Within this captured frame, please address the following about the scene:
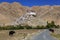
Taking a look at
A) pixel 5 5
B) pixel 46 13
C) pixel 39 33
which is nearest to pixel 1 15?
pixel 5 5

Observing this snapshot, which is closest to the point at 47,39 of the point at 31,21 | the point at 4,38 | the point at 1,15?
the point at 4,38

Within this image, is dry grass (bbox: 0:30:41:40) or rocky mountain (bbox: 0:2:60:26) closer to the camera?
dry grass (bbox: 0:30:41:40)

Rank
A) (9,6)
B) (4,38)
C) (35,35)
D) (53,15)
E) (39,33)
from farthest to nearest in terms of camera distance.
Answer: (9,6) → (53,15) → (39,33) → (35,35) → (4,38)

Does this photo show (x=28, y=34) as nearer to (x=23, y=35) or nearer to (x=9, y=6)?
(x=23, y=35)

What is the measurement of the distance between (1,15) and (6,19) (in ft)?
22.7

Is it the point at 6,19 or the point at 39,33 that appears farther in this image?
the point at 6,19

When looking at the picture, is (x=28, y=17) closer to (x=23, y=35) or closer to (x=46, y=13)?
(x=23, y=35)

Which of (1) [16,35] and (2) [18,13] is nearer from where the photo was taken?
(1) [16,35]

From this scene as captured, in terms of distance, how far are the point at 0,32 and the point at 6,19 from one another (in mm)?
109274

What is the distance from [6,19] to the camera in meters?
142

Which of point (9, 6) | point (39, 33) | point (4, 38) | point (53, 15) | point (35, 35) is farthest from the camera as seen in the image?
point (9, 6)

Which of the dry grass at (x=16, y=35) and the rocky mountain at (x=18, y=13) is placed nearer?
the dry grass at (x=16, y=35)

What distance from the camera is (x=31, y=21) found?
75.4 metres

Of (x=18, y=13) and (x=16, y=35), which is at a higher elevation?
(x=18, y=13)
